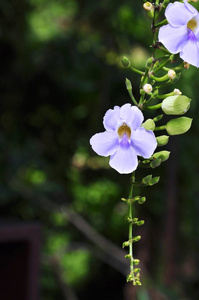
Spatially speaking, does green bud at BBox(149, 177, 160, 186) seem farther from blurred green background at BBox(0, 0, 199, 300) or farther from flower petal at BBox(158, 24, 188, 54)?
blurred green background at BBox(0, 0, 199, 300)

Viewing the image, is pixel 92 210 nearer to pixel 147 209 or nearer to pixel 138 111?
pixel 147 209

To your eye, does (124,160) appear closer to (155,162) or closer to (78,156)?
(155,162)

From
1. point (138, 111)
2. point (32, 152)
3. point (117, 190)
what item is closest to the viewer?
point (138, 111)

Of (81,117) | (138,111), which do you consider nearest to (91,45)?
(81,117)

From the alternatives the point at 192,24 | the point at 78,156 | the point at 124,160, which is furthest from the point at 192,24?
the point at 78,156

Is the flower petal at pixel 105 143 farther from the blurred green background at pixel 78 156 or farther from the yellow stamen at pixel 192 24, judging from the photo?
the blurred green background at pixel 78 156
